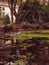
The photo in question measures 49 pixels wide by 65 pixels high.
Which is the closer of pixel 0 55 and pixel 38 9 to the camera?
pixel 0 55

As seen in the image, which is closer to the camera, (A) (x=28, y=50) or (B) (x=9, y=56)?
(B) (x=9, y=56)

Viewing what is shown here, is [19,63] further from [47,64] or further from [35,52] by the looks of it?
[35,52]

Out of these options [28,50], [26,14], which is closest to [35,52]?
[28,50]

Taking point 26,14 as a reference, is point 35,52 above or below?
above

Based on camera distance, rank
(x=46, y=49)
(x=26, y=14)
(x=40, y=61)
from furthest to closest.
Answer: (x=26, y=14), (x=46, y=49), (x=40, y=61)

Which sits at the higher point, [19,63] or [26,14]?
[19,63]

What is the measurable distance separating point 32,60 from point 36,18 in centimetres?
1340

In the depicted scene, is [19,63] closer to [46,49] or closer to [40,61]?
[40,61]

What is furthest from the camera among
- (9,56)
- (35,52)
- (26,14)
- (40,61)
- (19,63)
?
(26,14)

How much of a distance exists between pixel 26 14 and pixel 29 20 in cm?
47

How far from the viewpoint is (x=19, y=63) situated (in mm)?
3762

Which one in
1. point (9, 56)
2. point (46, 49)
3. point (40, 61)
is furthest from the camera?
point (46, 49)

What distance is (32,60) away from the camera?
4062 mm

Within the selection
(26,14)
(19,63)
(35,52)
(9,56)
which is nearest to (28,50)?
(35,52)
